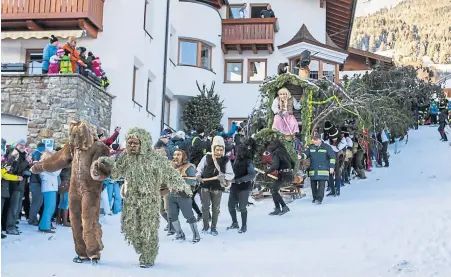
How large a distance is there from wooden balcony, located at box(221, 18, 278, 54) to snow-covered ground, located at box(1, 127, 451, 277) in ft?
49.0

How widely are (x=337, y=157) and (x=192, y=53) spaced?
1290 centimetres

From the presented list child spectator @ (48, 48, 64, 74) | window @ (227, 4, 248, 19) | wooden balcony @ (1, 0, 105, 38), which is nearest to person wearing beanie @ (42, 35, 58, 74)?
child spectator @ (48, 48, 64, 74)

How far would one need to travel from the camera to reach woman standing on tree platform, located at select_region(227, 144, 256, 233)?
11281mm

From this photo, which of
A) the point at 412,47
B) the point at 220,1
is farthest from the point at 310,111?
the point at 412,47

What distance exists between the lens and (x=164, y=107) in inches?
998

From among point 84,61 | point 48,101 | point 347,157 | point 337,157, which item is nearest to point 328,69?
point 347,157

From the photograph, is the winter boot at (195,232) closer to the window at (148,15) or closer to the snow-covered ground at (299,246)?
the snow-covered ground at (299,246)

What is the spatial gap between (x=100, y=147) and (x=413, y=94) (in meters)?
25.7

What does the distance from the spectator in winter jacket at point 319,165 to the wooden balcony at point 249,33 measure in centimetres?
1458

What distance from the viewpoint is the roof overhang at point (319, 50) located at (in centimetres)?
2794

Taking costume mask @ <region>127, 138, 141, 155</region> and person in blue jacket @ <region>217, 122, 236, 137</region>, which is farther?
person in blue jacket @ <region>217, 122, 236, 137</region>

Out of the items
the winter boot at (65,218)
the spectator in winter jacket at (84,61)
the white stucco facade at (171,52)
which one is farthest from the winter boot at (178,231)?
the white stucco facade at (171,52)

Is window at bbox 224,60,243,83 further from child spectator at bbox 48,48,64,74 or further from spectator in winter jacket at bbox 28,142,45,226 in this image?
spectator in winter jacket at bbox 28,142,45,226

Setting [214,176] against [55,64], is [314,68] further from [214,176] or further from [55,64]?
[214,176]
